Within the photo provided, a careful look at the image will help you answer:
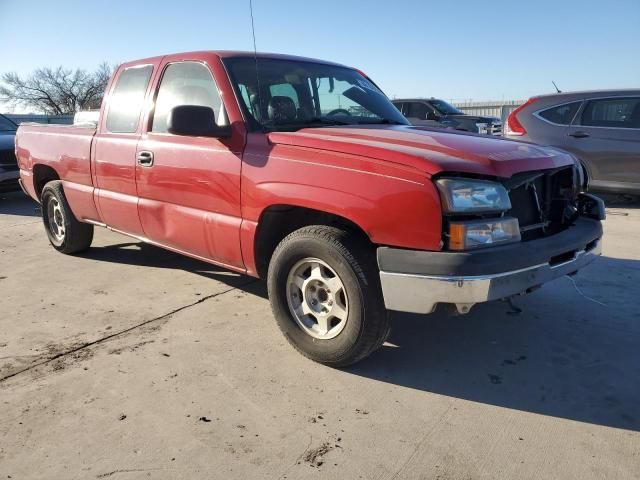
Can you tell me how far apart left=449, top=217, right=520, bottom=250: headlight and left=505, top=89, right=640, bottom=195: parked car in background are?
5.44 metres

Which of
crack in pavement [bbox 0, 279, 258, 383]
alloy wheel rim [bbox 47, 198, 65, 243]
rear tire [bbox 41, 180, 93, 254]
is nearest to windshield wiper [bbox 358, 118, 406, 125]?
crack in pavement [bbox 0, 279, 258, 383]

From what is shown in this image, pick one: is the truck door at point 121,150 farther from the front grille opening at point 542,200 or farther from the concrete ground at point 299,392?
the front grille opening at point 542,200

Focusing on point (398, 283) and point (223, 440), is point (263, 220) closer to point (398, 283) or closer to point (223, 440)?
point (398, 283)

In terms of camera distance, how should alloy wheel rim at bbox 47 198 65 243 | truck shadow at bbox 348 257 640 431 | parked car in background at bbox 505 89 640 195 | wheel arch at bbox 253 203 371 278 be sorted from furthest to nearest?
parked car in background at bbox 505 89 640 195 → alloy wheel rim at bbox 47 198 65 243 → wheel arch at bbox 253 203 371 278 → truck shadow at bbox 348 257 640 431

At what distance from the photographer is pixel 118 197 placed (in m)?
4.51

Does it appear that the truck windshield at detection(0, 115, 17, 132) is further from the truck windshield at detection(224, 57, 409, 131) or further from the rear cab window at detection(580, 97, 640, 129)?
the rear cab window at detection(580, 97, 640, 129)

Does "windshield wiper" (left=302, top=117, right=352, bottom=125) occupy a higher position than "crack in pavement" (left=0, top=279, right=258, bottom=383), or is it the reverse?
"windshield wiper" (left=302, top=117, right=352, bottom=125)

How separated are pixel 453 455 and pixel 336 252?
3.74 ft

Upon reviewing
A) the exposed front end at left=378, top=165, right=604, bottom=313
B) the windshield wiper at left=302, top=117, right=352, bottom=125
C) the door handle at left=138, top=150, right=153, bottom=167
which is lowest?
the exposed front end at left=378, top=165, right=604, bottom=313

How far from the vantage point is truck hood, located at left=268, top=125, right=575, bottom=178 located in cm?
268

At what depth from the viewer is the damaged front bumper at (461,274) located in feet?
8.42

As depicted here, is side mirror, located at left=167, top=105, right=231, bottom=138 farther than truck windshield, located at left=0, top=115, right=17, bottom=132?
No

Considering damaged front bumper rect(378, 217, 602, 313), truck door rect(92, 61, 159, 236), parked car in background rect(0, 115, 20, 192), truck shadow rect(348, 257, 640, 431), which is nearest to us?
damaged front bumper rect(378, 217, 602, 313)

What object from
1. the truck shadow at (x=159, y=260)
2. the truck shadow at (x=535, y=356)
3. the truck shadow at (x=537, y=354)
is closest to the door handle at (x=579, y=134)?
the truck shadow at (x=537, y=354)
